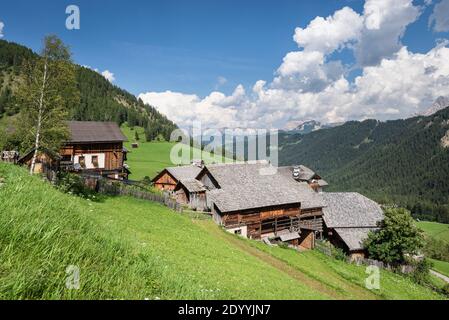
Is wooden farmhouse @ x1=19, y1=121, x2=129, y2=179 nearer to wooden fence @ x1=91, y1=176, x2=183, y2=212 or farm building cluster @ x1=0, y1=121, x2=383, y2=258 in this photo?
farm building cluster @ x1=0, y1=121, x2=383, y2=258

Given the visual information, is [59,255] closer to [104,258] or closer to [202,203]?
[104,258]

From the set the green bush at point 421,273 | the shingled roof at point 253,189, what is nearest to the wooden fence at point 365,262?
the green bush at point 421,273

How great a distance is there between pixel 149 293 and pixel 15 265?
2603mm

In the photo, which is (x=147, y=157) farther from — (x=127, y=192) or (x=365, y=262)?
(x=365, y=262)

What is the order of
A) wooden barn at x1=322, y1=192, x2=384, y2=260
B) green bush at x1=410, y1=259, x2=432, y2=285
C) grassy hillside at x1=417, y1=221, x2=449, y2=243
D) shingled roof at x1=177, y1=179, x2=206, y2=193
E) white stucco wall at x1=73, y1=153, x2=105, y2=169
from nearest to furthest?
shingled roof at x1=177, y1=179, x2=206, y2=193
green bush at x1=410, y1=259, x2=432, y2=285
wooden barn at x1=322, y1=192, x2=384, y2=260
white stucco wall at x1=73, y1=153, x2=105, y2=169
grassy hillside at x1=417, y1=221, x2=449, y2=243

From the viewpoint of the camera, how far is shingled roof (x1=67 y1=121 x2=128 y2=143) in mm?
59594

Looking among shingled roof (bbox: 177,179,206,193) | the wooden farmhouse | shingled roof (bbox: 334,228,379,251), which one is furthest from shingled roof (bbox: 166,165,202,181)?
shingled roof (bbox: 334,228,379,251)

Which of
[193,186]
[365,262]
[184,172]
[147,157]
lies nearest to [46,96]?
[193,186]

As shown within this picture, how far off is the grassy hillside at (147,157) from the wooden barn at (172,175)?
2604 cm

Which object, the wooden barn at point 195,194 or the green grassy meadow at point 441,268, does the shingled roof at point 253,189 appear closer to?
the wooden barn at point 195,194

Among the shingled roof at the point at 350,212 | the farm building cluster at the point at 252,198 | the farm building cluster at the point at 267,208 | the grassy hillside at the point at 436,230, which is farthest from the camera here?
the grassy hillside at the point at 436,230

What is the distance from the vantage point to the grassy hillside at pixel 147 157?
10844cm

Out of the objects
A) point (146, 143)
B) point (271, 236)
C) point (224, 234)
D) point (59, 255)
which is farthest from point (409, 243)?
point (146, 143)
